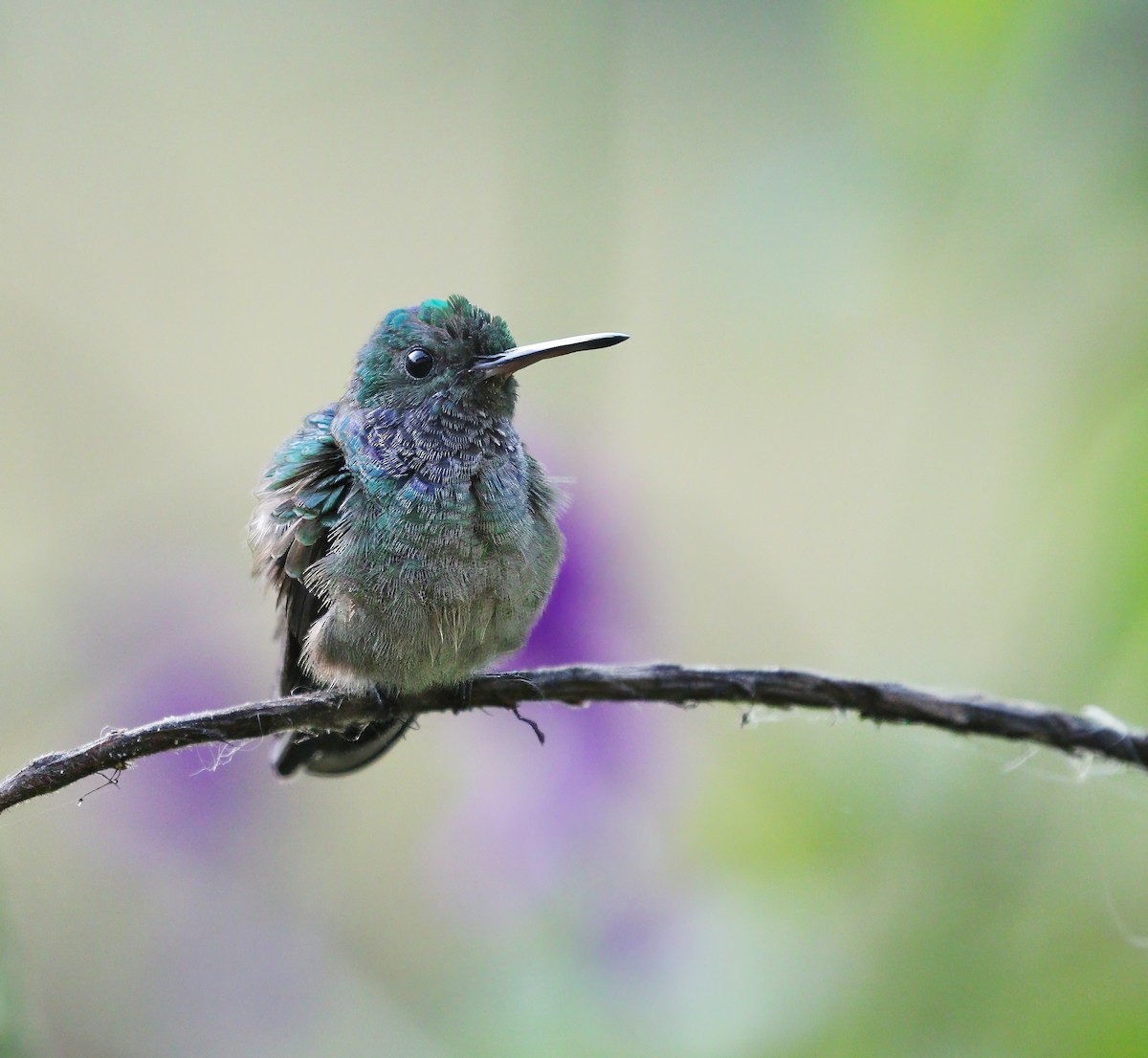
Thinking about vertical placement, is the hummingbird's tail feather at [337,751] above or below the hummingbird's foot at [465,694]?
below

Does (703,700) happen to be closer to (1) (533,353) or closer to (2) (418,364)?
(1) (533,353)

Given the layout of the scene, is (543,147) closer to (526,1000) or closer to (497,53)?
(497,53)

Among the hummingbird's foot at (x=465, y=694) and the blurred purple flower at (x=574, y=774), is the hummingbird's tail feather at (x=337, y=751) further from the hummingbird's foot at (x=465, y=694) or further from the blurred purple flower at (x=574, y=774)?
the blurred purple flower at (x=574, y=774)

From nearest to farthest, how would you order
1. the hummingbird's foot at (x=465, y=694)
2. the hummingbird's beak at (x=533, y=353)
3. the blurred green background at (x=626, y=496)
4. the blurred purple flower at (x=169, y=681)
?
the hummingbird's beak at (x=533, y=353), the hummingbird's foot at (x=465, y=694), the blurred green background at (x=626, y=496), the blurred purple flower at (x=169, y=681)

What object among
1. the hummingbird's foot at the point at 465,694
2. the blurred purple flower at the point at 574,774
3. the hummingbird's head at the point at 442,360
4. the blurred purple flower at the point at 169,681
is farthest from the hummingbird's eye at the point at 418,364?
the blurred purple flower at the point at 169,681

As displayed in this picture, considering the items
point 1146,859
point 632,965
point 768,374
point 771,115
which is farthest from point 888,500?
point 632,965

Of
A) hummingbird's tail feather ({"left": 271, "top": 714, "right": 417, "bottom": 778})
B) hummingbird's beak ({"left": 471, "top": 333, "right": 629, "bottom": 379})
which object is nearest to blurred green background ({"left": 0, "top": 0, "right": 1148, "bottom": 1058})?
hummingbird's tail feather ({"left": 271, "top": 714, "right": 417, "bottom": 778})

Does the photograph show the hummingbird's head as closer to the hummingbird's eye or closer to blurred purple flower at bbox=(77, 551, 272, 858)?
the hummingbird's eye

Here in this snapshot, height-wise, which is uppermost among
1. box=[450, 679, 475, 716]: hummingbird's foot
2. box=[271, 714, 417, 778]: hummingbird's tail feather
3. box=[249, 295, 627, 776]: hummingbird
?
box=[249, 295, 627, 776]: hummingbird
